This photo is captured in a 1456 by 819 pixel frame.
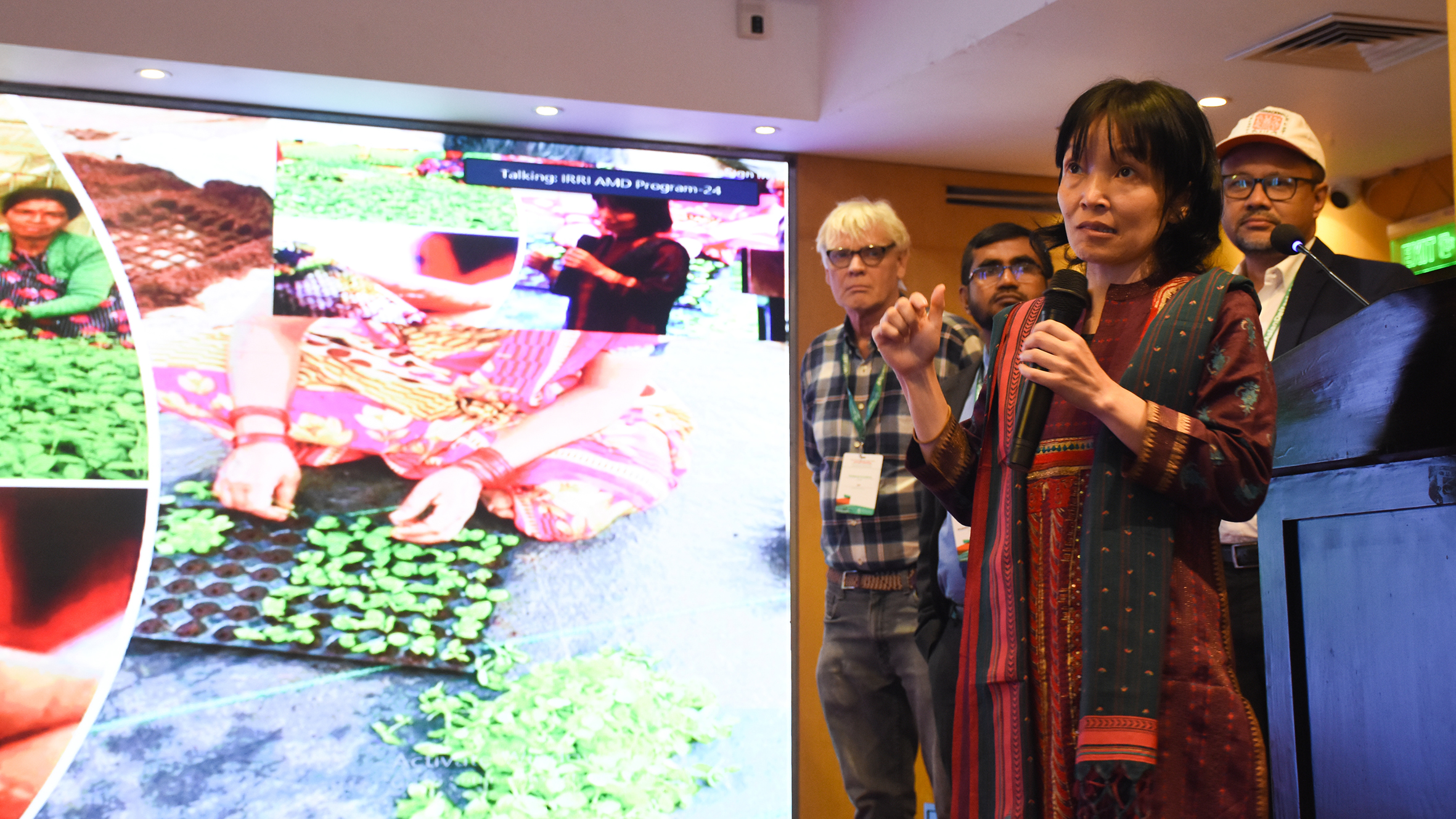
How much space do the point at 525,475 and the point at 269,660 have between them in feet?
3.31

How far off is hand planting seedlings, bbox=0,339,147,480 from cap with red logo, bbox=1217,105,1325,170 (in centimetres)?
325

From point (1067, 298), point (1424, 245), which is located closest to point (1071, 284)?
point (1067, 298)

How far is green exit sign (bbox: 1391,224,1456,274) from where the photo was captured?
416 centimetres

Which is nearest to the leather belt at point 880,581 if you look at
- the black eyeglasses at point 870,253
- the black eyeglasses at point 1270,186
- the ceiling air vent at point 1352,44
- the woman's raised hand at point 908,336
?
the black eyeglasses at point 870,253

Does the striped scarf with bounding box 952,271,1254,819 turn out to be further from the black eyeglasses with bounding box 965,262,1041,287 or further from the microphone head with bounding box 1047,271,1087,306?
the black eyeglasses with bounding box 965,262,1041,287

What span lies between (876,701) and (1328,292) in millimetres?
1295

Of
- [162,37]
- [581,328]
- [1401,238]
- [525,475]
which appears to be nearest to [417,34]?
[162,37]

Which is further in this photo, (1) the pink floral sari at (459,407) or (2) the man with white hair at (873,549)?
(1) the pink floral sari at (459,407)

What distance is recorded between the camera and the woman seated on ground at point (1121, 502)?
1.06 meters

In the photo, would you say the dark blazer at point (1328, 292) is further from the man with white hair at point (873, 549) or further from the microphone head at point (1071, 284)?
the microphone head at point (1071, 284)

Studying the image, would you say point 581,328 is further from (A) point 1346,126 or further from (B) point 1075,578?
(B) point 1075,578

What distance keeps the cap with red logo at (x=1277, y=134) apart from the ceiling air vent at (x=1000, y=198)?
7.26ft

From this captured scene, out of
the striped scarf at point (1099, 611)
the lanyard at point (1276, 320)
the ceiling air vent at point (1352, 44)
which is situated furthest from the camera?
the ceiling air vent at point (1352, 44)

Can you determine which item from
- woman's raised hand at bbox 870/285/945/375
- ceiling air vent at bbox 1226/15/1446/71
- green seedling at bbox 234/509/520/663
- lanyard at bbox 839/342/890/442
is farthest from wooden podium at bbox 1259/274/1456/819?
green seedling at bbox 234/509/520/663
